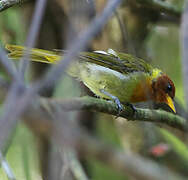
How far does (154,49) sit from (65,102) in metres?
3.79

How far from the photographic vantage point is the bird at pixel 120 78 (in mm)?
3230

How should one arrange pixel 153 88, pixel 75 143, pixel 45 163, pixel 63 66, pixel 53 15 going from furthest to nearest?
pixel 53 15 < pixel 45 163 < pixel 153 88 < pixel 63 66 < pixel 75 143

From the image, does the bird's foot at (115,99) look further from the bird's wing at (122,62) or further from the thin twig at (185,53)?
the thin twig at (185,53)

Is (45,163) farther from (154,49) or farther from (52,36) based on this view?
(154,49)

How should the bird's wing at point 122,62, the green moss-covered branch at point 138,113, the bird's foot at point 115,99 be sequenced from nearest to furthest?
the green moss-covered branch at point 138,113
the bird's foot at point 115,99
the bird's wing at point 122,62

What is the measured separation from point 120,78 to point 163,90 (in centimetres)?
44

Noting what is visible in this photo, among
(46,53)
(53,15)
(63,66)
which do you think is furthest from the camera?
(53,15)

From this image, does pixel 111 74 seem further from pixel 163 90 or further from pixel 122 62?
pixel 163 90

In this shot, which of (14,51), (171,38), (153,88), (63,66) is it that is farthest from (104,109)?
(171,38)

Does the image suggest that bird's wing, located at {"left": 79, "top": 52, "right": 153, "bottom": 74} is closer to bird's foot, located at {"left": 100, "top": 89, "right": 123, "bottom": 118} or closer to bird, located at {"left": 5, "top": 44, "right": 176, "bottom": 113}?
bird, located at {"left": 5, "top": 44, "right": 176, "bottom": 113}

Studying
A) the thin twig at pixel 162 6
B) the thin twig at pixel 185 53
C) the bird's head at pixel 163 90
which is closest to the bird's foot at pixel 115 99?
the bird's head at pixel 163 90

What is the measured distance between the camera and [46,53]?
2947mm

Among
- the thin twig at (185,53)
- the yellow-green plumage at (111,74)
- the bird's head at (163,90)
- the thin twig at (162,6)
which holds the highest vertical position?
the thin twig at (185,53)

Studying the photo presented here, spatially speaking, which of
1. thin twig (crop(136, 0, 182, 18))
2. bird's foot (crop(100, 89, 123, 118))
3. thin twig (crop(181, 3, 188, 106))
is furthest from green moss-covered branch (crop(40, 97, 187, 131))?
thin twig (crop(136, 0, 182, 18))
